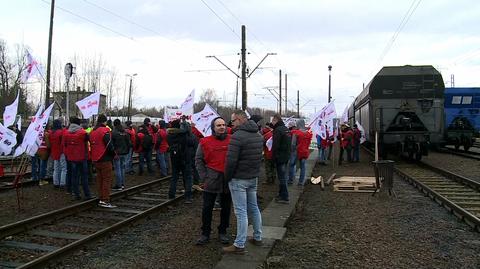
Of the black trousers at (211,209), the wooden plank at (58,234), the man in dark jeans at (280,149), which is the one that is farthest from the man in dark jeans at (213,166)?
the man in dark jeans at (280,149)

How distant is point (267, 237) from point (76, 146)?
532cm

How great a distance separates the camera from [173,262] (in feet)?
19.7

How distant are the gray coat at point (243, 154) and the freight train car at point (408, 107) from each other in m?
13.0

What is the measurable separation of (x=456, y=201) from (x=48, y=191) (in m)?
9.85

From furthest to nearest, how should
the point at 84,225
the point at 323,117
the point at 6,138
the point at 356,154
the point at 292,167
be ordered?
the point at 356,154
the point at 323,117
the point at 292,167
the point at 6,138
the point at 84,225

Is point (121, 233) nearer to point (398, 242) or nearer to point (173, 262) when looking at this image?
point (173, 262)

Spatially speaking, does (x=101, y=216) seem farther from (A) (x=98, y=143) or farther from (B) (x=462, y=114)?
(B) (x=462, y=114)

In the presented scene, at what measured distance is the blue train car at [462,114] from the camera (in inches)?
1013

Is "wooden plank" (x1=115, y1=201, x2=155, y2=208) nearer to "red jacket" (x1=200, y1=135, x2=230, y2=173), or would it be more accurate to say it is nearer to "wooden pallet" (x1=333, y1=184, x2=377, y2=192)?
"red jacket" (x1=200, y1=135, x2=230, y2=173)

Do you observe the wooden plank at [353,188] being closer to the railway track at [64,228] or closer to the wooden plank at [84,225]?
the railway track at [64,228]

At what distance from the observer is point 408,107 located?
18.2 metres

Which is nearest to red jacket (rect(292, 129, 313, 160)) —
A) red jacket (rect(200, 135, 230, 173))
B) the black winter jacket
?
the black winter jacket

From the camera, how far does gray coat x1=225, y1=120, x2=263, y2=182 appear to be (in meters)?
5.83

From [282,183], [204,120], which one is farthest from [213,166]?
[204,120]
